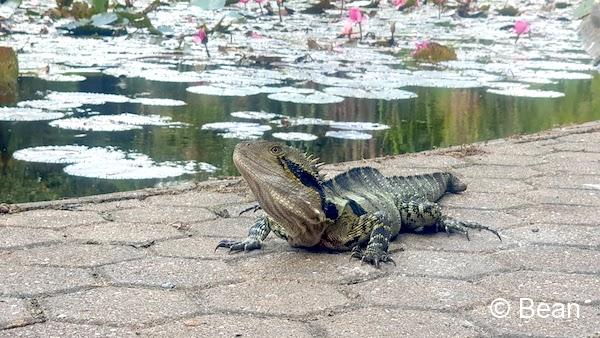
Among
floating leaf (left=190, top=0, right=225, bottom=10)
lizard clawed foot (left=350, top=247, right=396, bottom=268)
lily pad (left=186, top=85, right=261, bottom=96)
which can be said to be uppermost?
floating leaf (left=190, top=0, right=225, bottom=10)

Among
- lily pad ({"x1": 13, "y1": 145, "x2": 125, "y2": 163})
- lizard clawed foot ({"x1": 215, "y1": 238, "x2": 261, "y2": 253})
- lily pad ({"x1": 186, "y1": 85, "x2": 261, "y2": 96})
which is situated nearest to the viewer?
lizard clawed foot ({"x1": 215, "y1": 238, "x2": 261, "y2": 253})

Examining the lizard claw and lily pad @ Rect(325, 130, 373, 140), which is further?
lily pad @ Rect(325, 130, 373, 140)

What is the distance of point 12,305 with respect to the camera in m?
2.89

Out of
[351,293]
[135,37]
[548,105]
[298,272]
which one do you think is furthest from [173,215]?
[135,37]

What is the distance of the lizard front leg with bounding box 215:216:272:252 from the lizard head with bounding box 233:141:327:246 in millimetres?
118

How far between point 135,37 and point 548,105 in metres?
5.18

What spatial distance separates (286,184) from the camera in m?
3.48

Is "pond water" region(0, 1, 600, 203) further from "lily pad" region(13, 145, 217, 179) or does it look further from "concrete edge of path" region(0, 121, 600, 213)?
"concrete edge of path" region(0, 121, 600, 213)

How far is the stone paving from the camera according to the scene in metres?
2.81

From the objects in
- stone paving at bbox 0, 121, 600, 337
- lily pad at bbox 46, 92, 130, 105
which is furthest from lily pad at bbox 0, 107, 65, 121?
stone paving at bbox 0, 121, 600, 337

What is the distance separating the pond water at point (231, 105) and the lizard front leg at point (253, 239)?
42.9 inches

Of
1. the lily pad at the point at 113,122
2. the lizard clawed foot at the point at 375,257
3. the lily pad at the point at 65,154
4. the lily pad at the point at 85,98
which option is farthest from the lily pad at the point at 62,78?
the lizard clawed foot at the point at 375,257

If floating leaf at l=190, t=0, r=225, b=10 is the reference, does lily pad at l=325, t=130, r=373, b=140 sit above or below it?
below

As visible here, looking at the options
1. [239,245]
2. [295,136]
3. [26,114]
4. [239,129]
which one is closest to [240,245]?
[239,245]
